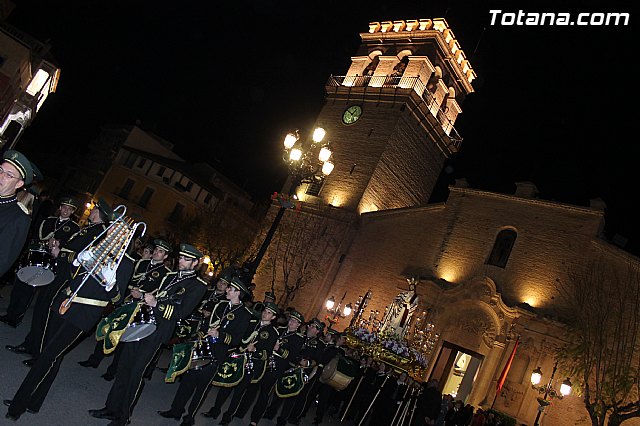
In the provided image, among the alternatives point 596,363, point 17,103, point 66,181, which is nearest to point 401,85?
point 596,363

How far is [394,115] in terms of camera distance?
99.9ft

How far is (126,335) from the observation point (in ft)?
20.9

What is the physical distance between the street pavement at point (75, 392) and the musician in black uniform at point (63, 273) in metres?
0.24

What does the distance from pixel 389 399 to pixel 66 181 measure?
57.8 meters

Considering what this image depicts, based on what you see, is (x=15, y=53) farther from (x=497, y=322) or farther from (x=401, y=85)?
(x=497, y=322)

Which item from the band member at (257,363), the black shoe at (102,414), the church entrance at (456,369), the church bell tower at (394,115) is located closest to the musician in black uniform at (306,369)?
the band member at (257,363)

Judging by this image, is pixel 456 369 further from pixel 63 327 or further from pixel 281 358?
pixel 63 327

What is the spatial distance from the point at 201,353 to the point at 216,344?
0.84 feet

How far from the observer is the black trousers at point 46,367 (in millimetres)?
5441

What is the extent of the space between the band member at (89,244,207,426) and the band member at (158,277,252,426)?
3.61 ft

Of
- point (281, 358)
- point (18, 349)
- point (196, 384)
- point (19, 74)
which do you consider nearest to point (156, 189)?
point (19, 74)

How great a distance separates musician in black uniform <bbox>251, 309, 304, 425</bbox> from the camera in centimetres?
941

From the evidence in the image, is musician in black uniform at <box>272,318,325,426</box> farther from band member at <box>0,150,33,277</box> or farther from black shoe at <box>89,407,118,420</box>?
band member at <box>0,150,33,277</box>

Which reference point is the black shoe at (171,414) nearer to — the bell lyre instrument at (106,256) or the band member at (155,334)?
the band member at (155,334)
